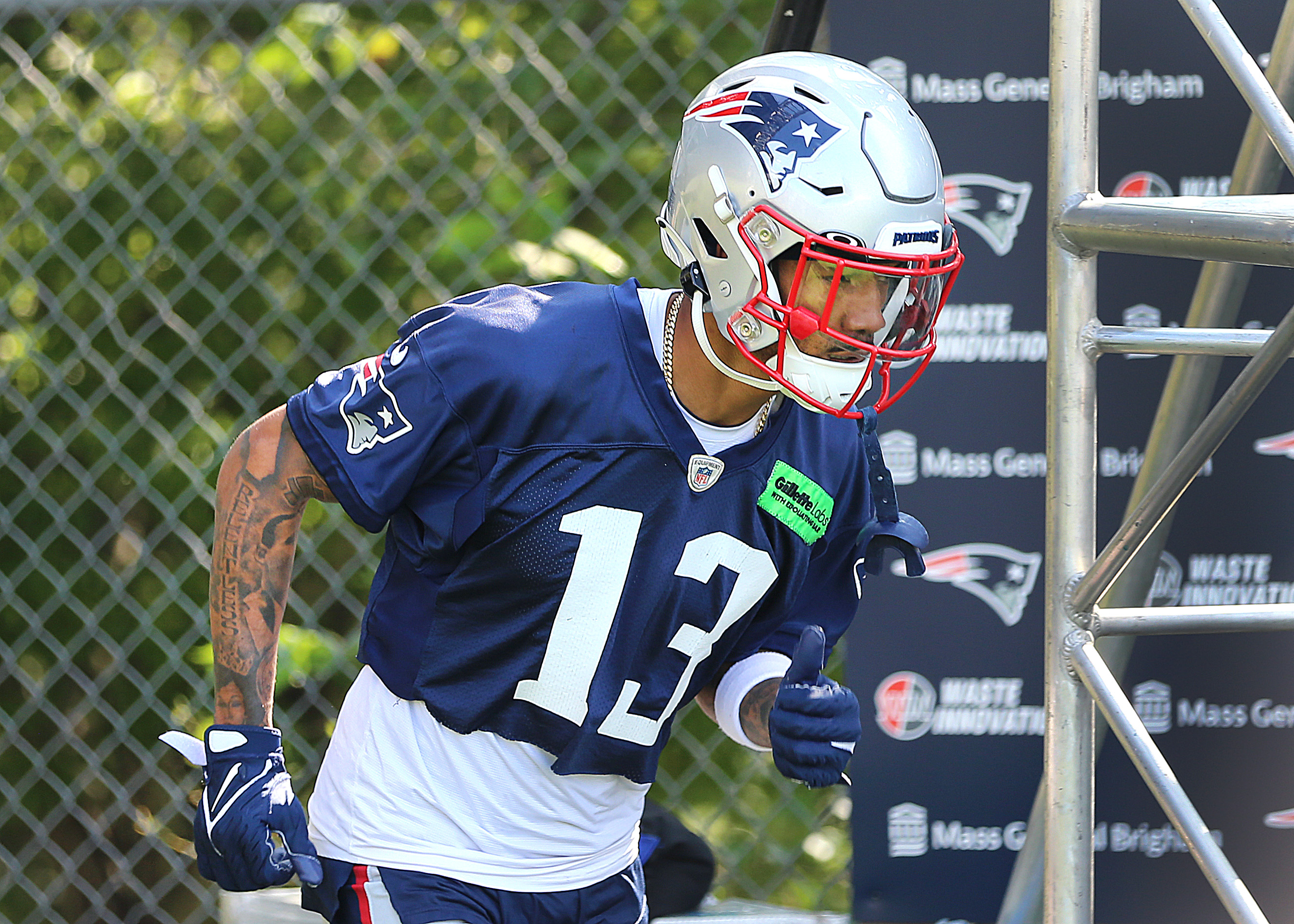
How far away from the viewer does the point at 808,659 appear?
6.35ft

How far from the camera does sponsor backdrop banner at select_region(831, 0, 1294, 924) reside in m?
3.04

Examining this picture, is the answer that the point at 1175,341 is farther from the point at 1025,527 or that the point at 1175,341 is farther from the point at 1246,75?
the point at 1025,527

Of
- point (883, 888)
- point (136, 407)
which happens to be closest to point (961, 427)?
point (883, 888)

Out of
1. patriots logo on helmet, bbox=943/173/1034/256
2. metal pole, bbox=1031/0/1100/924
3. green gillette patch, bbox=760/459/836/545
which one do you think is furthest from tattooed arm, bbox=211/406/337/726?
patriots logo on helmet, bbox=943/173/1034/256

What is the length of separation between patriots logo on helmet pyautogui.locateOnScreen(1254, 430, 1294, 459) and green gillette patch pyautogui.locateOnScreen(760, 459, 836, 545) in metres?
1.45

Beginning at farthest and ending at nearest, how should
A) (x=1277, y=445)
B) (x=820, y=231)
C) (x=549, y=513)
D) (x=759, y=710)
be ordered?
(x=1277, y=445)
(x=759, y=710)
(x=549, y=513)
(x=820, y=231)

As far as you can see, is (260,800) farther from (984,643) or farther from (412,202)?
(412,202)

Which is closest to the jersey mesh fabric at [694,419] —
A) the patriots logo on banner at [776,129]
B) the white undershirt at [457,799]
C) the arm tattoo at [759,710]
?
the white undershirt at [457,799]

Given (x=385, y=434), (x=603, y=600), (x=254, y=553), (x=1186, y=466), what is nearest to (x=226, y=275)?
(x=254, y=553)

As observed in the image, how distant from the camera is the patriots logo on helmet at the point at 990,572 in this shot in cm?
316

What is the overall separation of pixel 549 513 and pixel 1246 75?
43.5 inches

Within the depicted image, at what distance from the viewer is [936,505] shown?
3170 millimetres

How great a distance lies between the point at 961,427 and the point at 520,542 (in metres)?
1.52

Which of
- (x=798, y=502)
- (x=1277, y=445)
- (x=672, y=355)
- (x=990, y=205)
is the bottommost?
(x=798, y=502)
